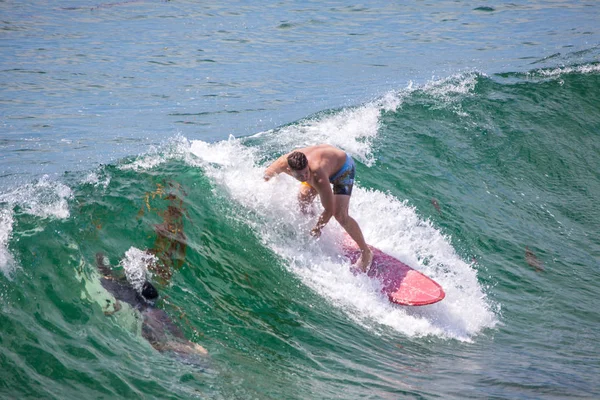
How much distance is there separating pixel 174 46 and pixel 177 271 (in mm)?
15533

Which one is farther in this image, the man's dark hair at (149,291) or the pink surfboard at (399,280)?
the pink surfboard at (399,280)

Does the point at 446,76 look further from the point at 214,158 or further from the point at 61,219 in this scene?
the point at 61,219

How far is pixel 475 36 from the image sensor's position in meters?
23.2

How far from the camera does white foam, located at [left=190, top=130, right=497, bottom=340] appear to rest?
7777 millimetres

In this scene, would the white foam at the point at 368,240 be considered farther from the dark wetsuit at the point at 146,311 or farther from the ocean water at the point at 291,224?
the dark wetsuit at the point at 146,311

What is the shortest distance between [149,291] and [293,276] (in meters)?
1.88

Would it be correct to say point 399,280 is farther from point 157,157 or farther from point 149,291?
point 157,157

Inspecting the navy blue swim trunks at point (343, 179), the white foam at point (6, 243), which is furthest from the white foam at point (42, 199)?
the navy blue swim trunks at point (343, 179)

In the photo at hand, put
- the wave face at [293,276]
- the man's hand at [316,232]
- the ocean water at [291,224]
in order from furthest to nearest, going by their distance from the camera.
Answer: the man's hand at [316,232] → the ocean water at [291,224] → the wave face at [293,276]

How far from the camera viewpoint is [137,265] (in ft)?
22.7

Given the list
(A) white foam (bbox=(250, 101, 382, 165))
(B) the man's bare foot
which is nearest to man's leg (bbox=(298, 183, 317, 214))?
(B) the man's bare foot

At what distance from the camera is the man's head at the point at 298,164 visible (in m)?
7.36

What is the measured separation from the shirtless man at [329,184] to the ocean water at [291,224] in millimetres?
238

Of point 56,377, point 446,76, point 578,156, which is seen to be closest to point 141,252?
point 56,377
